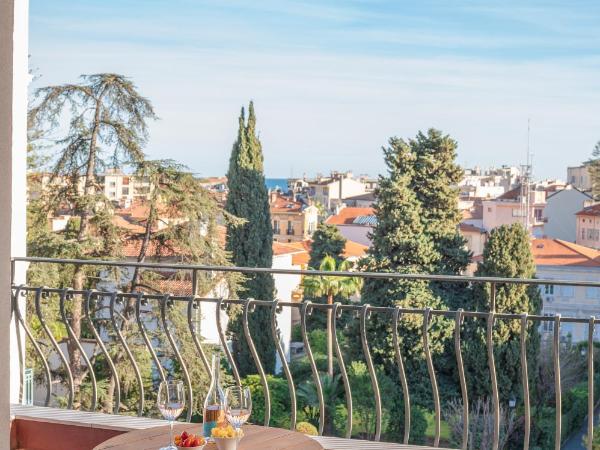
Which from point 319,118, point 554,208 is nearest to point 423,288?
point 554,208

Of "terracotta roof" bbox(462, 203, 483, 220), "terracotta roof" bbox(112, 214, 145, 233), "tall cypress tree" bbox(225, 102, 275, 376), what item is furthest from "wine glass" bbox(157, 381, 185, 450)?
"terracotta roof" bbox(462, 203, 483, 220)

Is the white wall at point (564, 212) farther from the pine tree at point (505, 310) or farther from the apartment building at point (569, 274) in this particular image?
the pine tree at point (505, 310)

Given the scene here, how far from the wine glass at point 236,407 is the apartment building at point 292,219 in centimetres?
4266

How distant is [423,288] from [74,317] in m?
12.9

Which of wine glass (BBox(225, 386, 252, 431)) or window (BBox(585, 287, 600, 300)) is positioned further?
window (BBox(585, 287, 600, 300))

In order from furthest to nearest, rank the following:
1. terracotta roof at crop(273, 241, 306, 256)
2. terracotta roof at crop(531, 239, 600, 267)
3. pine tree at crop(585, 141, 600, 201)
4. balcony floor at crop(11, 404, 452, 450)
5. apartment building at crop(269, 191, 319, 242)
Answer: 1. apartment building at crop(269, 191, 319, 242)
2. pine tree at crop(585, 141, 600, 201)
3. terracotta roof at crop(273, 241, 306, 256)
4. terracotta roof at crop(531, 239, 600, 267)
5. balcony floor at crop(11, 404, 452, 450)

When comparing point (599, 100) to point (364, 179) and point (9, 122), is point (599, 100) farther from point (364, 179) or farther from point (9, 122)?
point (9, 122)

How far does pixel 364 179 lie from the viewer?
191 ft

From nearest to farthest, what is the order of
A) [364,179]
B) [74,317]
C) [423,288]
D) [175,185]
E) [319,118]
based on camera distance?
[74,317], [175,185], [423,288], [319,118], [364,179]

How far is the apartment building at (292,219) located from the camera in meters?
45.2

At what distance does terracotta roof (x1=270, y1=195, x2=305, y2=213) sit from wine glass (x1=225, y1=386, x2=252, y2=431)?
4300 cm

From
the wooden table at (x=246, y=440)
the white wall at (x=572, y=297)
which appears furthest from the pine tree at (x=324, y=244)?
the wooden table at (x=246, y=440)

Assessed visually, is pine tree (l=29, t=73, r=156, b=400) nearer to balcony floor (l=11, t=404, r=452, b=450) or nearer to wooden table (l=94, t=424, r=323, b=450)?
balcony floor (l=11, t=404, r=452, b=450)

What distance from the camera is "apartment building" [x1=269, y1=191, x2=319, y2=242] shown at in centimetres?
4516
